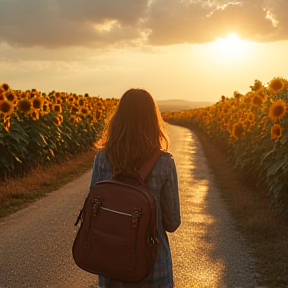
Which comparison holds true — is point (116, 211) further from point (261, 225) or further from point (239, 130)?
point (239, 130)

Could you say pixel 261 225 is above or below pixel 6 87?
below

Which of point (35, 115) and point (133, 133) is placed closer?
point (133, 133)

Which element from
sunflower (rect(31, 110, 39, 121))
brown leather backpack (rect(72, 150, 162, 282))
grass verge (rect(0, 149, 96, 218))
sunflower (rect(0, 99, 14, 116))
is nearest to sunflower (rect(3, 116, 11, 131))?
sunflower (rect(0, 99, 14, 116))

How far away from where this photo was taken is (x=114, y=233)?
3.44 meters

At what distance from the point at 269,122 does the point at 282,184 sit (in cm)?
209

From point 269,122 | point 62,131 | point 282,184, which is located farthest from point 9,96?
point 282,184

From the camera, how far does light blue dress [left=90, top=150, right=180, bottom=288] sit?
358 cm

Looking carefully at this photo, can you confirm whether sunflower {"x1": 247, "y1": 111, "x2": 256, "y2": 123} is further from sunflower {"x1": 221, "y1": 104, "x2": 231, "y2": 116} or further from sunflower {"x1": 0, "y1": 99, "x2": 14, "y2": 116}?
sunflower {"x1": 221, "y1": 104, "x2": 231, "y2": 116}

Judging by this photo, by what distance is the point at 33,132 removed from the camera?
1488 centimetres

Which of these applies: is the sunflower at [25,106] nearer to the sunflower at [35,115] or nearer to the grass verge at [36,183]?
the sunflower at [35,115]

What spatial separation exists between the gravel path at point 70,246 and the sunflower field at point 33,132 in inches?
73.7

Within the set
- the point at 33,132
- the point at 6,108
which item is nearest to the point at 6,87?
the point at 33,132

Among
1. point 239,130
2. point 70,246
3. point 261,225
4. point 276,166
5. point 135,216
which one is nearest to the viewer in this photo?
point 135,216

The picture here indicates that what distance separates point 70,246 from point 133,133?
4483mm
